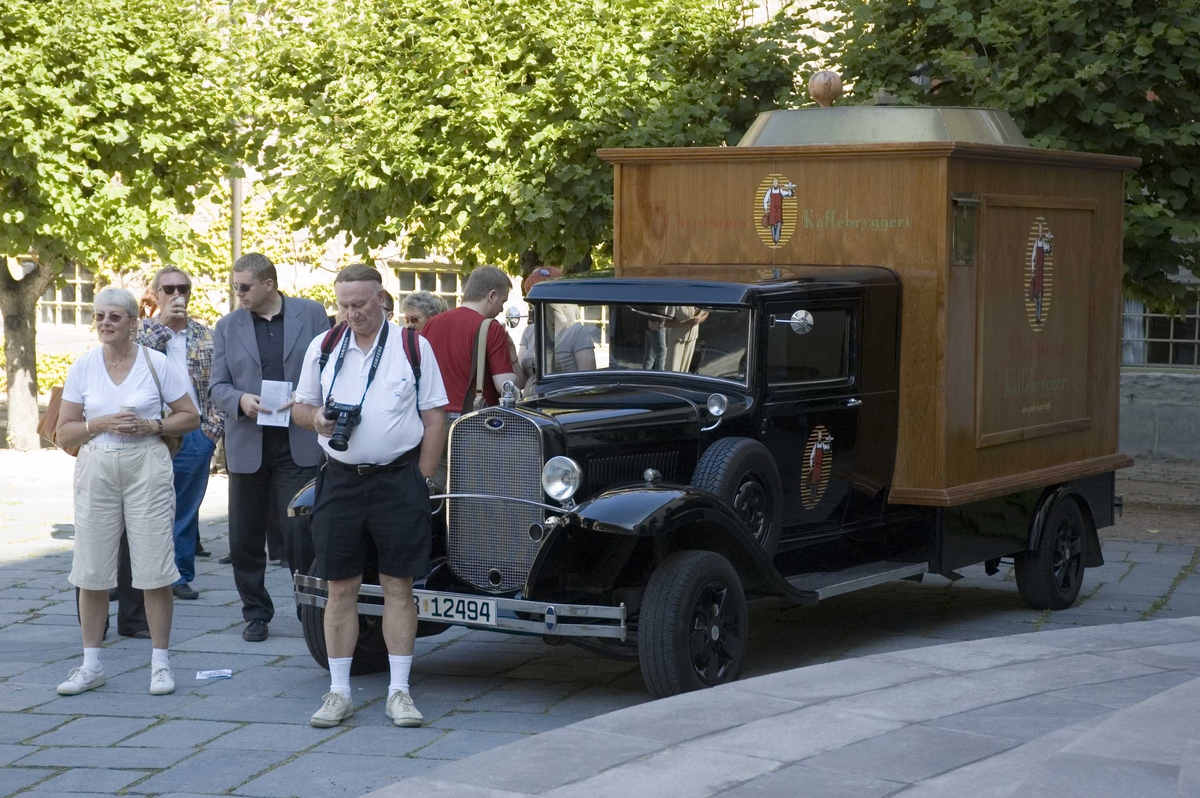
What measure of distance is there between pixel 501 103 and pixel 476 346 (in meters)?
6.67

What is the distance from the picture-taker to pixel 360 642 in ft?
24.3

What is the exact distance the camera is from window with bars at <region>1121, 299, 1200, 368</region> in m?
18.6

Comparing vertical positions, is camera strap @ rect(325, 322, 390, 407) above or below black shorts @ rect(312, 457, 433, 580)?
above

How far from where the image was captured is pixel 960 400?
839cm

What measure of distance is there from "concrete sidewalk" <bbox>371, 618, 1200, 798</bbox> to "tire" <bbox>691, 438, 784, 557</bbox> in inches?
27.9

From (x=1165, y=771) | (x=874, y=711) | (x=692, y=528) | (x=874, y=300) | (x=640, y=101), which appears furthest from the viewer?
(x=640, y=101)

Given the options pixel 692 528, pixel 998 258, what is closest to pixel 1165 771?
pixel 692 528

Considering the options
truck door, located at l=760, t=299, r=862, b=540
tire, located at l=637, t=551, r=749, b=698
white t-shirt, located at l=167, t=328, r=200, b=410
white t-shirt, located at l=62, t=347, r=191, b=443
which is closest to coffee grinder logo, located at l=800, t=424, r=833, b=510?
truck door, located at l=760, t=299, r=862, b=540

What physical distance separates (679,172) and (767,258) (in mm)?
726

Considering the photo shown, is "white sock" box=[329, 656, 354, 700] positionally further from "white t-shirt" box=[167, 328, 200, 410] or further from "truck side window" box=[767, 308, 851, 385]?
"truck side window" box=[767, 308, 851, 385]

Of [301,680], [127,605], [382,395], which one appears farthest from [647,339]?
[127,605]

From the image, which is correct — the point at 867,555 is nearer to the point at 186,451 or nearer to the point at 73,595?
the point at 186,451

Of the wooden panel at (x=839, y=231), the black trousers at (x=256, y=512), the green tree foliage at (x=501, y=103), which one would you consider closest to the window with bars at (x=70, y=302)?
the green tree foliage at (x=501, y=103)

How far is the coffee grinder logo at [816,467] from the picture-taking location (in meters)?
7.88
